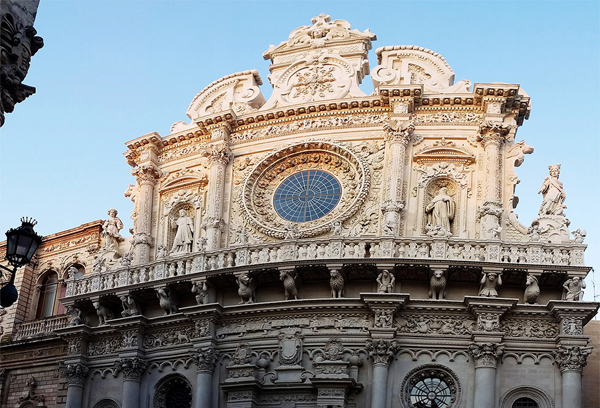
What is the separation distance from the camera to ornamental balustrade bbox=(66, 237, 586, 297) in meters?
22.0

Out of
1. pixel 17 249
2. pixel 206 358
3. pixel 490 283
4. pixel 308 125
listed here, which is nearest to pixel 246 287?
pixel 206 358

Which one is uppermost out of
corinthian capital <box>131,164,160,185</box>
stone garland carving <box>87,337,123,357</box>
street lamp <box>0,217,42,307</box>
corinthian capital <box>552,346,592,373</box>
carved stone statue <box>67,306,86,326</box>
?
corinthian capital <box>131,164,160,185</box>

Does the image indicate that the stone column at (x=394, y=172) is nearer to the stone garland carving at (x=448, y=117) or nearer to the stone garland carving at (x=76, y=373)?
the stone garland carving at (x=448, y=117)

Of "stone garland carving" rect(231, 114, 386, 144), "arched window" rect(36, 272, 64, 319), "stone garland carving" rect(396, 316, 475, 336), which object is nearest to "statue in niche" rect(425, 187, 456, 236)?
"stone garland carving" rect(396, 316, 475, 336)

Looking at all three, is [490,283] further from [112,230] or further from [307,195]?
[112,230]

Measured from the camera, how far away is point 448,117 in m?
25.0

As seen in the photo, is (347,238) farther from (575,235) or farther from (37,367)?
(37,367)

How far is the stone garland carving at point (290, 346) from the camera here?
22.6 meters

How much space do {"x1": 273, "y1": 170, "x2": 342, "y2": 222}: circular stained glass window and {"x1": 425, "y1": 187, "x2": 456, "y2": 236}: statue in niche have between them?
Result: 2489 millimetres

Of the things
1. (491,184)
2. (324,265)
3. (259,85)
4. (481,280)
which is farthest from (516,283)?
(259,85)

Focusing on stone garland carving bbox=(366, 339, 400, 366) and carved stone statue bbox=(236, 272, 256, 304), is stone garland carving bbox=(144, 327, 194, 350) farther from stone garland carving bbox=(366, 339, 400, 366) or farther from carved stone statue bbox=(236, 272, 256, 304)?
stone garland carving bbox=(366, 339, 400, 366)

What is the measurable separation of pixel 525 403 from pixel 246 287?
683 centimetres

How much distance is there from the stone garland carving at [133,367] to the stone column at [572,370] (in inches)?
388

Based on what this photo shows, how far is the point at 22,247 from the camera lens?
12.9m
